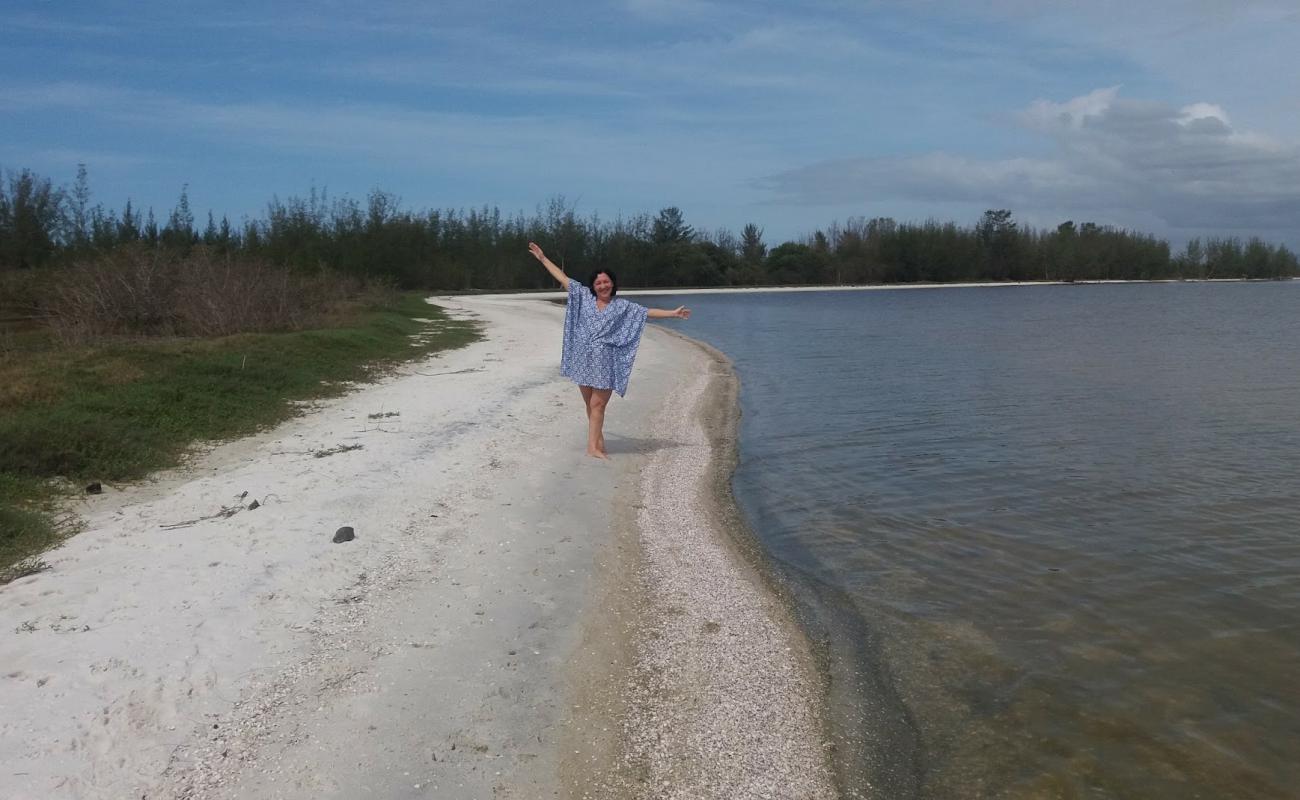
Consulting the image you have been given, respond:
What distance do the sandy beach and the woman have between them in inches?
58.0

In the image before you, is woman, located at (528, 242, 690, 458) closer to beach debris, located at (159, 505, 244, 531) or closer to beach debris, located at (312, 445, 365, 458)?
beach debris, located at (312, 445, 365, 458)

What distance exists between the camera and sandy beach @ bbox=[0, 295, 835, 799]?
160 inches

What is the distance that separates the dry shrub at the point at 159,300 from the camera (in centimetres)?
1902

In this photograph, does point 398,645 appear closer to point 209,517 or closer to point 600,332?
point 209,517

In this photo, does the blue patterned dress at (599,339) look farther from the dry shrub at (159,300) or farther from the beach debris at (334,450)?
the dry shrub at (159,300)

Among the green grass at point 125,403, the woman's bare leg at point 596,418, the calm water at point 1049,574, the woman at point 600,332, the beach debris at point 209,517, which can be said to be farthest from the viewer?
the woman's bare leg at point 596,418

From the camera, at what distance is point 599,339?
10.2m

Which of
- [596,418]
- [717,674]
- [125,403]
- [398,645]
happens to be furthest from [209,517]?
[596,418]

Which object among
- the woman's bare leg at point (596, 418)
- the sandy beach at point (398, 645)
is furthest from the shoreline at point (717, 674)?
the woman's bare leg at point (596, 418)

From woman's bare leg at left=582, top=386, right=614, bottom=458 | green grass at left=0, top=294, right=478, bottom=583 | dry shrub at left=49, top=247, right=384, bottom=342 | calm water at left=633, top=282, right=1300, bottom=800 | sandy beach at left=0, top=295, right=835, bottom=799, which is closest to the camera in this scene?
sandy beach at left=0, top=295, right=835, bottom=799

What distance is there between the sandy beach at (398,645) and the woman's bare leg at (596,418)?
4.75ft

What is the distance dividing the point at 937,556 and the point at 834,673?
270cm

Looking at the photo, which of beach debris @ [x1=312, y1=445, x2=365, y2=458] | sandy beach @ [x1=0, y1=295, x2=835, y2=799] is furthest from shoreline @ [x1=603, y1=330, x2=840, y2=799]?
beach debris @ [x1=312, y1=445, x2=365, y2=458]

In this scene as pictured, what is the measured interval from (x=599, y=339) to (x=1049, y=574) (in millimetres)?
5071
